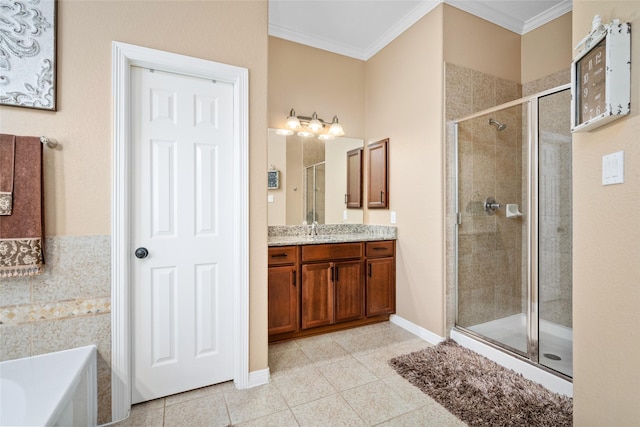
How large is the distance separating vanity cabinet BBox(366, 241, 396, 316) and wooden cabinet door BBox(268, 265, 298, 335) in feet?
2.54

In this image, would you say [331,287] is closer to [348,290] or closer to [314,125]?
[348,290]

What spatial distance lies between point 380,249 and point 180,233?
1.90 meters

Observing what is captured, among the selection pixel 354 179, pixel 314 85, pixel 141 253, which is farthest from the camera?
pixel 354 179

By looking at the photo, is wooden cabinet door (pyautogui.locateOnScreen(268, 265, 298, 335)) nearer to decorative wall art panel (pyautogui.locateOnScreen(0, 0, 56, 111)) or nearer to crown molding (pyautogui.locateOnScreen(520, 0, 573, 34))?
decorative wall art panel (pyautogui.locateOnScreen(0, 0, 56, 111))

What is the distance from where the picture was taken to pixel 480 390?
74.0 inches

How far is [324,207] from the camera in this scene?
3314mm

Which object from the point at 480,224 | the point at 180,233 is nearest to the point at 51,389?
the point at 180,233

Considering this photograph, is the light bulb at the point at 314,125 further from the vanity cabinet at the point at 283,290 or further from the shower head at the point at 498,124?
the shower head at the point at 498,124

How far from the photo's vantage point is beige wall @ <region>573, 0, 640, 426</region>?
109 centimetres

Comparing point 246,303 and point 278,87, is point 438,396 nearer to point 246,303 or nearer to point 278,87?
point 246,303

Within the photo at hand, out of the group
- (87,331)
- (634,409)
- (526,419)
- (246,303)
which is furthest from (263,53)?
(526,419)

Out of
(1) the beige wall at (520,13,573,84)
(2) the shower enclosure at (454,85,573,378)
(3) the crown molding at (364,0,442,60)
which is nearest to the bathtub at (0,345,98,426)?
(2) the shower enclosure at (454,85,573,378)

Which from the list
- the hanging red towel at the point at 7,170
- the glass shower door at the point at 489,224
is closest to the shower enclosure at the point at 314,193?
the glass shower door at the point at 489,224

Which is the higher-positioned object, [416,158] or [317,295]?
[416,158]
